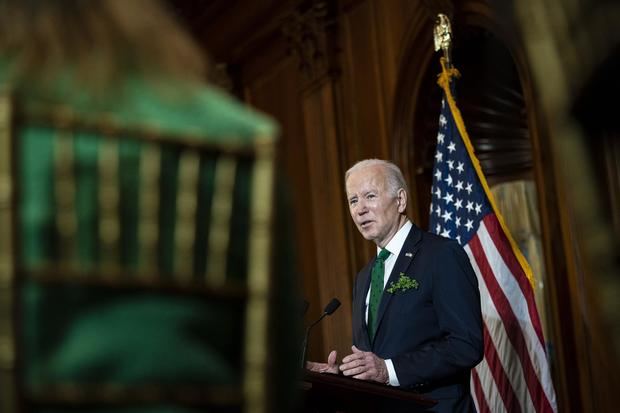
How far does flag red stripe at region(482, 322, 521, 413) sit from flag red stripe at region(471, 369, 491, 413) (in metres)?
0.10

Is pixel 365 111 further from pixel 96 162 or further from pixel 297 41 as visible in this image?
pixel 96 162

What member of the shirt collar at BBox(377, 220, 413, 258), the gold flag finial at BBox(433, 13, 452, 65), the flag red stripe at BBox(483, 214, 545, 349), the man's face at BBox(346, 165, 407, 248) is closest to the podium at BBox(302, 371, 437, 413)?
the shirt collar at BBox(377, 220, 413, 258)

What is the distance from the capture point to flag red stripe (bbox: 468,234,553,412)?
4.97 m

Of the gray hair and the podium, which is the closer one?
the podium

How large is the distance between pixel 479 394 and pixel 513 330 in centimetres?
39

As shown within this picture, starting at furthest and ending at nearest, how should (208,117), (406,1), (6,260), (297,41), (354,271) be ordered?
(297,41), (354,271), (406,1), (208,117), (6,260)

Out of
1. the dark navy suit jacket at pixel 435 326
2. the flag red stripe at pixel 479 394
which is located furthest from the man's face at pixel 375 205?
the flag red stripe at pixel 479 394

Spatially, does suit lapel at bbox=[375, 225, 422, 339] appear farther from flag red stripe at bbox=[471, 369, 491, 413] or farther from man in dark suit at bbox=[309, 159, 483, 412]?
flag red stripe at bbox=[471, 369, 491, 413]

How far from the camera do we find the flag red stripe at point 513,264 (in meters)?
5.09

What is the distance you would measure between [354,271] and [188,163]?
6.12m

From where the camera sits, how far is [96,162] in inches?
48.9

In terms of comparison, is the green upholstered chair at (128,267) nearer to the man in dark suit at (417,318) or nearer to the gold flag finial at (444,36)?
the man in dark suit at (417,318)

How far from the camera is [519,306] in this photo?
17.0 feet

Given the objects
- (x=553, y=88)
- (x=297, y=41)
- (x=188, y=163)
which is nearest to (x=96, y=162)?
(x=188, y=163)
